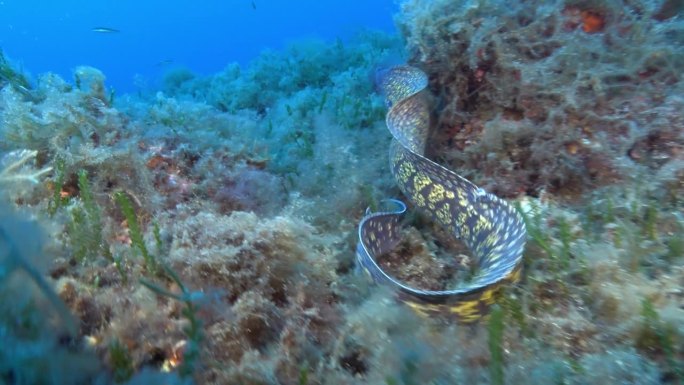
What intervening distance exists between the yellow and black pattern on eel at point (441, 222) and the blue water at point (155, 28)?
218 ft

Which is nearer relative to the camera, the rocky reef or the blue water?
the rocky reef

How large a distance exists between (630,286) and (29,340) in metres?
3.27

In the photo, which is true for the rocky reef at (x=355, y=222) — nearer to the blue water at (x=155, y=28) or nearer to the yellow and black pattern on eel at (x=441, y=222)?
the yellow and black pattern on eel at (x=441, y=222)

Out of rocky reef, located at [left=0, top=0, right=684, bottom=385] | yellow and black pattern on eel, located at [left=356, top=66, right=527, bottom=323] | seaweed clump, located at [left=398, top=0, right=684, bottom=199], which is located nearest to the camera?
rocky reef, located at [left=0, top=0, right=684, bottom=385]

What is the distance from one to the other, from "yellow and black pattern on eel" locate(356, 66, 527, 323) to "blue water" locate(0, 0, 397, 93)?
218 feet

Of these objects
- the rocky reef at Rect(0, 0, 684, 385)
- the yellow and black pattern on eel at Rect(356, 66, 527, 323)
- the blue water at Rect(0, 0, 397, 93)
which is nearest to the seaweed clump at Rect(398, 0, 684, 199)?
the rocky reef at Rect(0, 0, 684, 385)

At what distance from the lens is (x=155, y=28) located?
372ft

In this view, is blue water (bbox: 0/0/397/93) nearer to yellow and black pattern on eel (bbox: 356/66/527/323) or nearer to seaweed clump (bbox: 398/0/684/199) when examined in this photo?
seaweed clump (bbox: 398/0/684/199)

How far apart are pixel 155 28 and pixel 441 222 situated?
127587 mm

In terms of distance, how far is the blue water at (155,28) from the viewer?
81000 millimetres

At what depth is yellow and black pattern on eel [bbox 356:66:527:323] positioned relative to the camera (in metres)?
2.78

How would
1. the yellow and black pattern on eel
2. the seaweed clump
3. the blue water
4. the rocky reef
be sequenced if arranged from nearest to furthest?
1. the rocky reef
2. the yellow and black pattern on eel
3. the seaweed clump
4. the blue water

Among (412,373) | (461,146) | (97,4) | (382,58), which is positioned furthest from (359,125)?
(97,4)

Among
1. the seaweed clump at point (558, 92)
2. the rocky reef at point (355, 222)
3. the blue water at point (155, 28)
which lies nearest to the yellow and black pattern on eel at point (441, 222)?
the rocky reef at point (355, 222)
